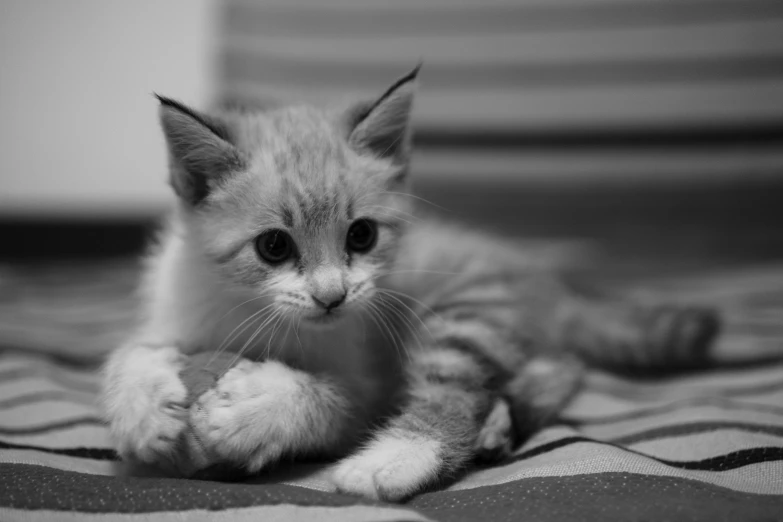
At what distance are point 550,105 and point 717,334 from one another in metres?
1.37

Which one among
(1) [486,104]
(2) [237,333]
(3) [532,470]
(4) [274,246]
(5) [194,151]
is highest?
(1) [486,104]

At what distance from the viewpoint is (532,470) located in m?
0.74

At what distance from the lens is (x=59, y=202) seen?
2.40m

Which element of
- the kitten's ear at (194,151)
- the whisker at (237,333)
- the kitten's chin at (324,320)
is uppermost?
the kitten's ear at (194,151)

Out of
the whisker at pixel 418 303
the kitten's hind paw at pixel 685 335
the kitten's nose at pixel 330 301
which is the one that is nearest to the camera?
the kitten's nose at pixel 330 301

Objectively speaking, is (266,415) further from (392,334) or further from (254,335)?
(392,334)

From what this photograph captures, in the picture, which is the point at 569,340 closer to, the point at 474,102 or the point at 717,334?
the point at 717,334

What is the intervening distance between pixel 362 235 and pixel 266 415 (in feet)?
1.00

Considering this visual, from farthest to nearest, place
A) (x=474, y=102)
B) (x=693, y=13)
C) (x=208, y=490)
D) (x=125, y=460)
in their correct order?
(x=474, y=102) < (x=693, y=13) < (x=125, y=460) < (x=208, y=490)

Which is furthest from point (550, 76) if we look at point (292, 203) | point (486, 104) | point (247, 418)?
point (247, 418)

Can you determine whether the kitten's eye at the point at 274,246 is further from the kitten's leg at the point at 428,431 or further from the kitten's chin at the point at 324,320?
the kitten's leg at the point at 428,431

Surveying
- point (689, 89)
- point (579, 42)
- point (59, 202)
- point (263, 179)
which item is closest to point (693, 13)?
point (689, 89)

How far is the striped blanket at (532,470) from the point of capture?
617mm

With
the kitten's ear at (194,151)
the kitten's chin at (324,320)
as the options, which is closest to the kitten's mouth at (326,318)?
the kitten's chin at (324,320)
